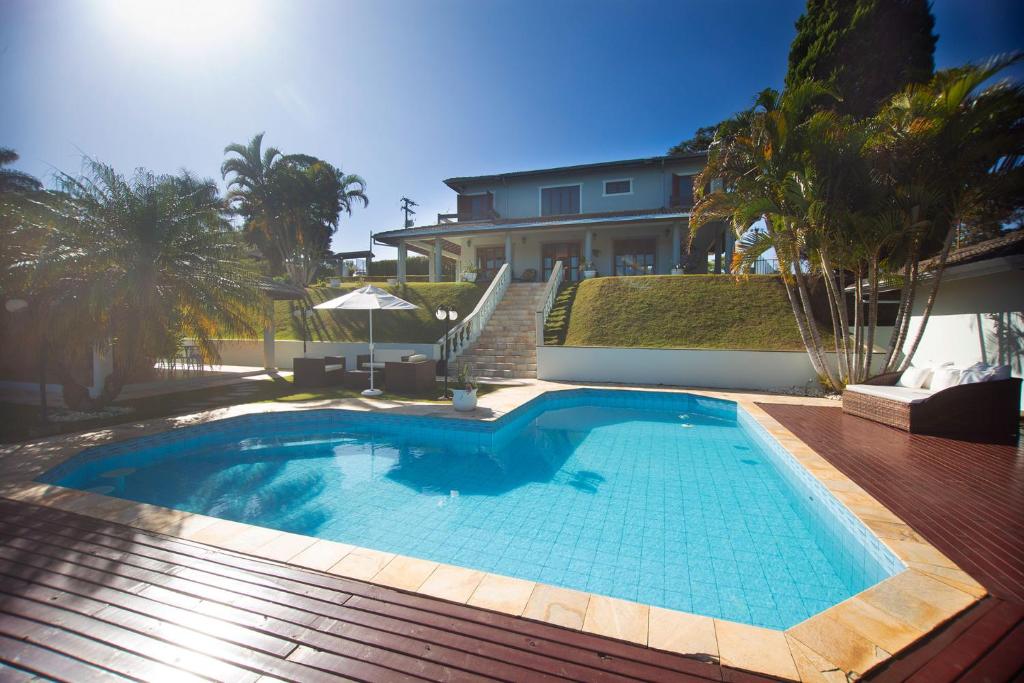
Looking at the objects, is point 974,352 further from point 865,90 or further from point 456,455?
point 865,90

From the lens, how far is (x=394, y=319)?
18.6 metres

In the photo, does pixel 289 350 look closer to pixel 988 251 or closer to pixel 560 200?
pixel 560 200

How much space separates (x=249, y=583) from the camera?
3117 millimetres

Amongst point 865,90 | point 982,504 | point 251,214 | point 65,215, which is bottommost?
point 982,504

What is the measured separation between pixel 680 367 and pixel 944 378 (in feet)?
19.2

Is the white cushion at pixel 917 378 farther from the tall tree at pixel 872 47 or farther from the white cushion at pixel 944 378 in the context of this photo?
the tall tree at pixel 872 47

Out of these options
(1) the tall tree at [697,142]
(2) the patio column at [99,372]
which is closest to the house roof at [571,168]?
(1) the tall tree at [697,142]

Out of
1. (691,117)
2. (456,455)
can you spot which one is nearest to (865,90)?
(691,117)

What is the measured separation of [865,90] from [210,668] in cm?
2501

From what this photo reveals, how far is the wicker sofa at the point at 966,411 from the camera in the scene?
6.77m

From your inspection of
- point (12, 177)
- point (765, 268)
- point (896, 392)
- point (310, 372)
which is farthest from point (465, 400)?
point (12, 177)

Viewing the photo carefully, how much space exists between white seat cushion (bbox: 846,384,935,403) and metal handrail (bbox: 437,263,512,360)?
403 inches

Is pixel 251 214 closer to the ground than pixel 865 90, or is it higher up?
closer to the ground

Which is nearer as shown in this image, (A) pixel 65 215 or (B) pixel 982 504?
(B) pixel 982 504
